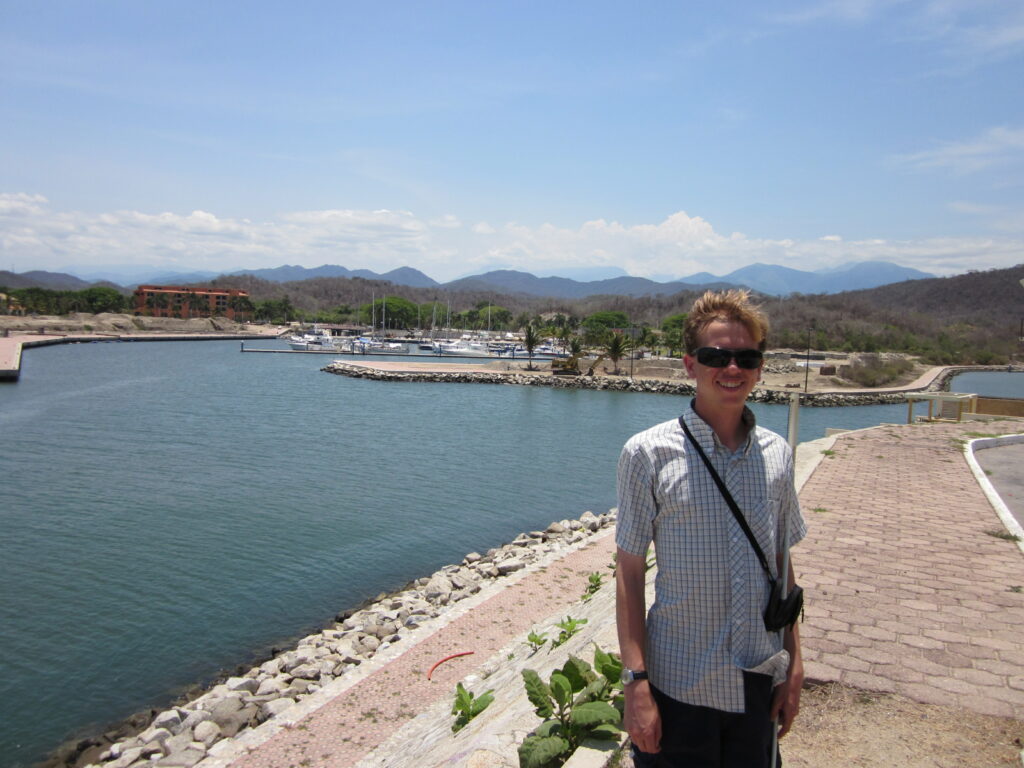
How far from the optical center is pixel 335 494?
1497 centimetres

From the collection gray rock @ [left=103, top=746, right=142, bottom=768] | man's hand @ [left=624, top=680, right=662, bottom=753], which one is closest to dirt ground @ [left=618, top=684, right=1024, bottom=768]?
man's hand @ [left=624, top=680, right=662, bottom=753]

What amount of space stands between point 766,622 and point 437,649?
5045mm

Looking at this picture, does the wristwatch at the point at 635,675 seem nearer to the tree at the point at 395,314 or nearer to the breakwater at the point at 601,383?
the breakwater at the point at 601,383

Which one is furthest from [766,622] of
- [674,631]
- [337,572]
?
[337,572]

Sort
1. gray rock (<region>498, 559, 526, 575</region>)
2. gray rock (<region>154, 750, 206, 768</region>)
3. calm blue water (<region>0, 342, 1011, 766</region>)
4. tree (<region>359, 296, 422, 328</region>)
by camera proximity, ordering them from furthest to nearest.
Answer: tree (<region>359, 296, 422, 328</region>) → gray rock (<region>498, 559, 526, 575</region>) → calm blue water (<region>0, 342, 1011, 766</region>) → gray rock (<region>154, 750, 206, 768</region>)

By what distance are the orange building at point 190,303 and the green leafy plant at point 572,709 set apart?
11466 centimetres

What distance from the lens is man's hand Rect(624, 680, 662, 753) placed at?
1.82 m

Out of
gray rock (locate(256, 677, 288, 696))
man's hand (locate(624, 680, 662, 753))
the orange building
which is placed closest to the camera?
man's hand (locate(624, 680, 662, 753))

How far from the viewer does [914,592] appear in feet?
16.7

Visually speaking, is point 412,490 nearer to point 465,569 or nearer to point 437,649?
point 465,569

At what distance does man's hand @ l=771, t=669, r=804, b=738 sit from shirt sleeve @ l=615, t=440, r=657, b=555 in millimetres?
550

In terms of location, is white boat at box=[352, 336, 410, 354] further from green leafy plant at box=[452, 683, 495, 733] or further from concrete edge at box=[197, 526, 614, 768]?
green leafy plant at box=[452, 683, 495, 733]

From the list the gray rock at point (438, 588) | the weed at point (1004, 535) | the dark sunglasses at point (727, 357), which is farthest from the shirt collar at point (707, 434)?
the gray rock at point (438, 588)

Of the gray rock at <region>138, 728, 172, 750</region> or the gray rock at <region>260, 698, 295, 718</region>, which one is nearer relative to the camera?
the gray rock at <region>138, 728, 172, 750</region>
